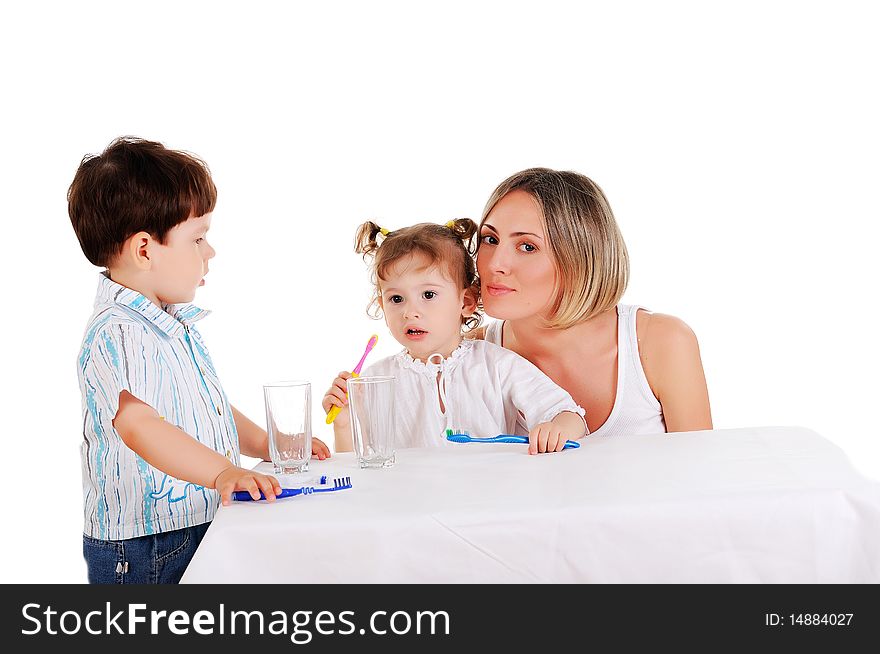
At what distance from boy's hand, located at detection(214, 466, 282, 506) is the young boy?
117mm

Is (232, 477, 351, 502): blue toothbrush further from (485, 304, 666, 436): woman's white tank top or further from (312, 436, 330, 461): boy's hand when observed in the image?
(485, 304, 666, 436): woman's white tank top

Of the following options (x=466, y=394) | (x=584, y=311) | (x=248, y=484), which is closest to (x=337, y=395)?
(x=466, y=394)

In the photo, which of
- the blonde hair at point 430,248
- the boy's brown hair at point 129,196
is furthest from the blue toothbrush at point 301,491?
the blonde hair at point 430,248

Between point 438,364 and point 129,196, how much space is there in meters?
0.75

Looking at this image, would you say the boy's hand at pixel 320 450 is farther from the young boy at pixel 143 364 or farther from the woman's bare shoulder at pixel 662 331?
the woman's bare shoulder at pixel 662 331

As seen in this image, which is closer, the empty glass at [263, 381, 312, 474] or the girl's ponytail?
the empty glass at [263, 381, 312, 474]

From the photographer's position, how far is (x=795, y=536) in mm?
1189

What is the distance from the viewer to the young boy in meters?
1.49

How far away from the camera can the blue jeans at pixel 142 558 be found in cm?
156

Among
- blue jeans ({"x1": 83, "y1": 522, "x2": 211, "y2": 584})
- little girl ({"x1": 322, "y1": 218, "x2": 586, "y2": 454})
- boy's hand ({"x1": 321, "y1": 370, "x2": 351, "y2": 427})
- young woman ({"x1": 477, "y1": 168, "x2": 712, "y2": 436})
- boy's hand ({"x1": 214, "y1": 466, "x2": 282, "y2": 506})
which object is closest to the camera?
boy's hand ({"x1": 214, "y1": 466, "x2": 282, "y2": 506})

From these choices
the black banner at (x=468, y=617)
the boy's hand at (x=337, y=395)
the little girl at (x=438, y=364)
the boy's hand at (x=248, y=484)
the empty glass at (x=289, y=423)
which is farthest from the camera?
the little girl at (x=438, y=364)

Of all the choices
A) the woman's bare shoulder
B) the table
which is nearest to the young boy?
the table

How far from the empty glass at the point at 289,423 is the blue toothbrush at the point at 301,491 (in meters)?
0.13

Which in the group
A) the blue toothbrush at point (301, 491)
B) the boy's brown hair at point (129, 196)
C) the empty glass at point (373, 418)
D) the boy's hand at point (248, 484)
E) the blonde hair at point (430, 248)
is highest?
the boy's brown hair at point (129, 196)
